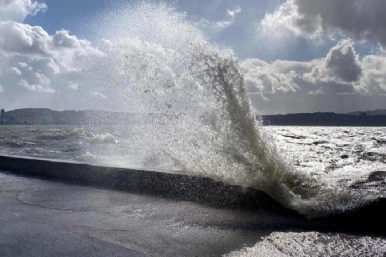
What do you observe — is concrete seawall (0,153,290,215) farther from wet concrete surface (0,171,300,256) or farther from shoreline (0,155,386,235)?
wet concrete surface (0,171,300,256)

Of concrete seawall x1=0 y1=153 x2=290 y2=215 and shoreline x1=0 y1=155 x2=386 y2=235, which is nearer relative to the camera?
shoreline x1=0 y1=155 x2=386 y2=235

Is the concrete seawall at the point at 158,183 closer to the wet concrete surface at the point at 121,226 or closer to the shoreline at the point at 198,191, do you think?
the shoreline at the point at 198,191

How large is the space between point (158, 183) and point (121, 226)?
2.19 metres

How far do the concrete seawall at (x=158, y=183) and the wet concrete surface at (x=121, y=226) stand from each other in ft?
0.91

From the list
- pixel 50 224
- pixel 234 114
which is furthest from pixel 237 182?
pixel 50 224

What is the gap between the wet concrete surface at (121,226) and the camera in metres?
3.16

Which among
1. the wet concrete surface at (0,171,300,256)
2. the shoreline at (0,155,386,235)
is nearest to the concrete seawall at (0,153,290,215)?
the shoreline at (0,155,386,235)

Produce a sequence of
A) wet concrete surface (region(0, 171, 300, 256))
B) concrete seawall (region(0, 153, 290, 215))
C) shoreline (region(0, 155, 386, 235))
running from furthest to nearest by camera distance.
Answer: concrete seawall (region(0, 153, 290, 215)) < shoreline (region(0, 155, 386, 235)) < wet concrete surface (region(0, 171, 300, 256))

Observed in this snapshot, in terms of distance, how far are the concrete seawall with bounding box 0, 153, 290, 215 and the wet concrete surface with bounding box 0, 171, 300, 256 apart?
28 centimetres

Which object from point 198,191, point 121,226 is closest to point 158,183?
point 198,191

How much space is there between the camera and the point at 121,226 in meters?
3.89

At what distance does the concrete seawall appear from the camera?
5.11 meters

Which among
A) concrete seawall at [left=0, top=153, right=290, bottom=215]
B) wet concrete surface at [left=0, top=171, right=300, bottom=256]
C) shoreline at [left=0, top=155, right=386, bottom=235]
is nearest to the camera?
wet concrete surface at [left=0, top=171, right=300, bottom=256]

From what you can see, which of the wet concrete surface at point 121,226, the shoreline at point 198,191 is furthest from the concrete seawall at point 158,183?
the wet concrete surface at point 121,226
